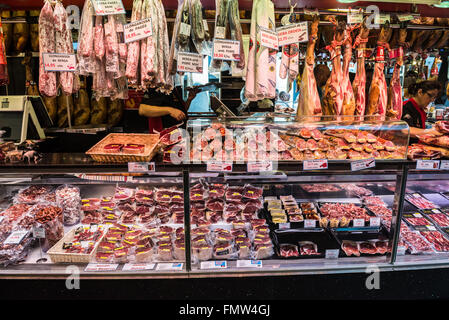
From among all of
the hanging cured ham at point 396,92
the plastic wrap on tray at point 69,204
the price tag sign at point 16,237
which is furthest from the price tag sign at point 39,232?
the hanging cured ham at point 396,92

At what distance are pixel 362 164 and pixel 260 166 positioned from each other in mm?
757

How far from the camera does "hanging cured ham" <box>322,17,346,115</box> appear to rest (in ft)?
8.82

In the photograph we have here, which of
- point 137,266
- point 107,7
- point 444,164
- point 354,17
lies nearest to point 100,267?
→ point 137,266

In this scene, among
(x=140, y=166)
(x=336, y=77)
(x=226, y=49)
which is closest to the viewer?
(x=140, y=166)

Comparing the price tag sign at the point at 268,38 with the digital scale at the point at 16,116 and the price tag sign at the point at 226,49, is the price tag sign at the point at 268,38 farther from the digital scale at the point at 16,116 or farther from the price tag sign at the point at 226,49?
the digital scale at the point at 16,116

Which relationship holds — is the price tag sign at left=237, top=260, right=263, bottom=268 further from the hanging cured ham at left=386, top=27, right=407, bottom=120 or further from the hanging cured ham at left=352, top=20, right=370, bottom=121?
the hanging cured ham at left=386, top=27, right=407, bottom=120

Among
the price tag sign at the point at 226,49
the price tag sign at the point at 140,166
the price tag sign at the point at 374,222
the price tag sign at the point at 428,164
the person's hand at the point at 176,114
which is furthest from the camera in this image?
the person's hand at the point at 176,114

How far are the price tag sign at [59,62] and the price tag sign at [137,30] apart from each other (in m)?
0.49

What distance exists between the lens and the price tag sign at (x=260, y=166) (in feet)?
7.45

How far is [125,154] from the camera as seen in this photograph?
88.5 inches

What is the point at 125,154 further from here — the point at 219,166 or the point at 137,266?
the point at 137,266

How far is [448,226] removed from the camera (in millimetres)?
3062
